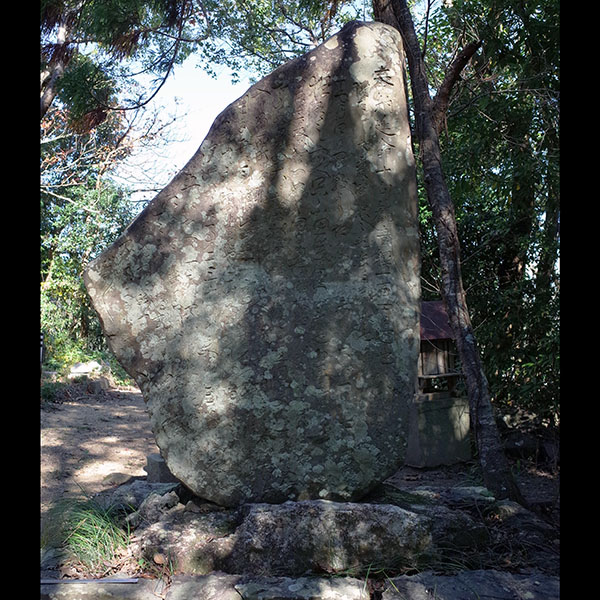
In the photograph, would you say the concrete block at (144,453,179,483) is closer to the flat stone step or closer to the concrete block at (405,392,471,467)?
the flat stone step

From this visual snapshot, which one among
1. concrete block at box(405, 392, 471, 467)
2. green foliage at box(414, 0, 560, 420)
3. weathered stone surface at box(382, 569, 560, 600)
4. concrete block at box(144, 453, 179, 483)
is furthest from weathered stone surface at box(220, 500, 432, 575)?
concrete block at box(405, 392, 471, 467)

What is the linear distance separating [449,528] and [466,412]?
343 centimetres

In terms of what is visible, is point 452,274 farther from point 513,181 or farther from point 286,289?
point 513,181

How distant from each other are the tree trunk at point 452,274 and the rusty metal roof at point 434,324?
191 centimetres

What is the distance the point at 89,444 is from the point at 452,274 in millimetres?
4504

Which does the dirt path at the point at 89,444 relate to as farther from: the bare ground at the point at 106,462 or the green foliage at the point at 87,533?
the green foliage at the point at 87,533

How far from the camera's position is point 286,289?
3426mm

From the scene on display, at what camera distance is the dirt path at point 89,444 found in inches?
221

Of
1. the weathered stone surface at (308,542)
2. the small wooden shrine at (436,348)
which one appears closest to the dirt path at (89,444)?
the weathered stone surface at (308,542)

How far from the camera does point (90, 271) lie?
11.0 feet

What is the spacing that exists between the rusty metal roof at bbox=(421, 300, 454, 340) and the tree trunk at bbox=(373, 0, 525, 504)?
1907mm

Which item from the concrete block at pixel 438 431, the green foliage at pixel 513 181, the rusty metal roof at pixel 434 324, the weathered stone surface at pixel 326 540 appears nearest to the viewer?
the weathered stone surface at pixel 326 540
